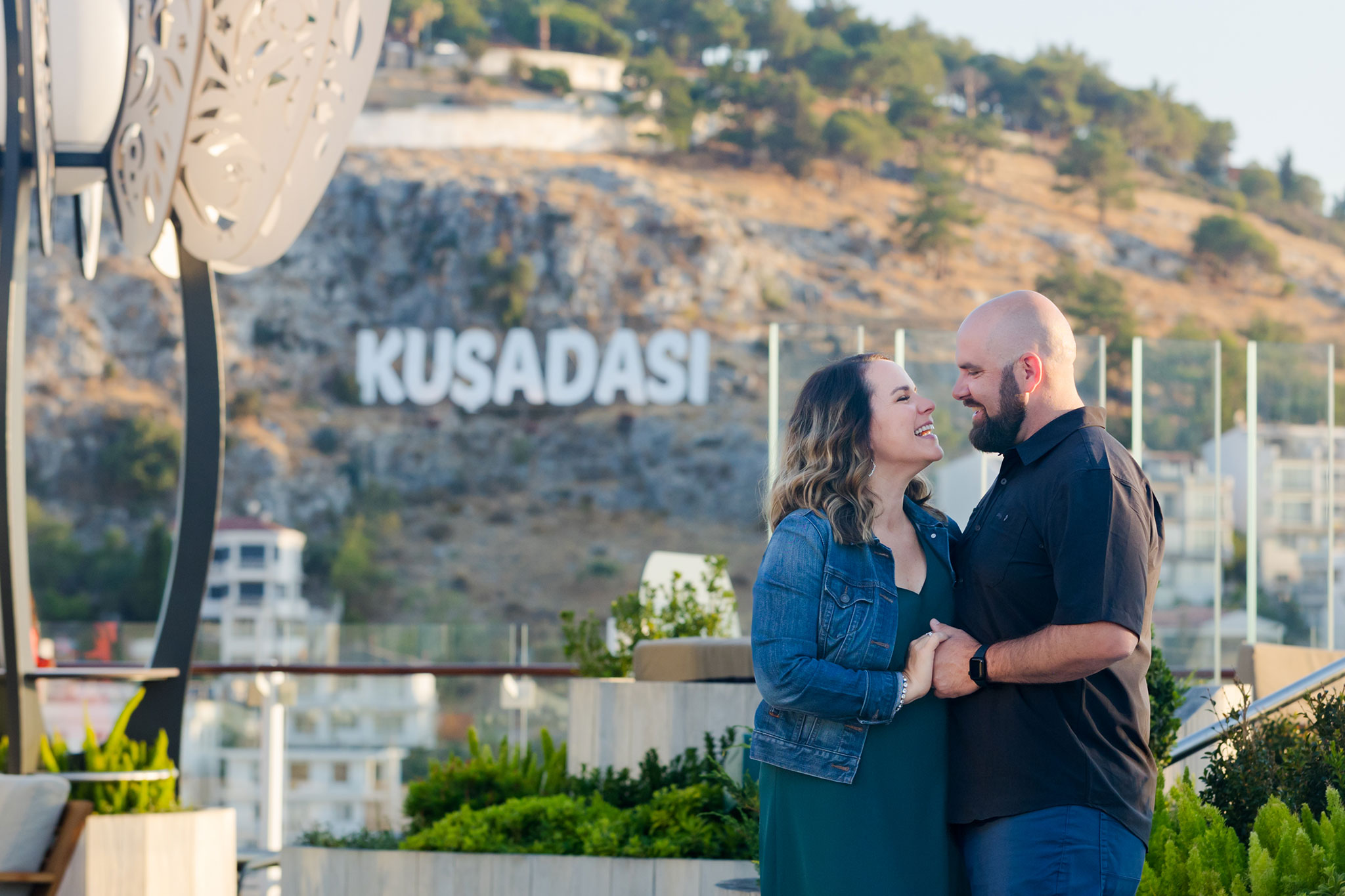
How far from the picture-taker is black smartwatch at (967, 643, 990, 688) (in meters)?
1.72

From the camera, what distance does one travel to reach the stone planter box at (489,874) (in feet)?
10.3

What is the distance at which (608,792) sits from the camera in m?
3.66

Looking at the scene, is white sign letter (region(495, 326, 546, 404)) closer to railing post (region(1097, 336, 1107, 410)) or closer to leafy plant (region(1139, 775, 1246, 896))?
railing post (region(1097, 336, 1107, 410))

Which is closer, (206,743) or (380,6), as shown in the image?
(380,6)

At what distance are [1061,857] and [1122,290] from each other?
123 feet

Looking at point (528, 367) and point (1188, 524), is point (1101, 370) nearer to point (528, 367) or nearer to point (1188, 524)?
point (1188, 524)

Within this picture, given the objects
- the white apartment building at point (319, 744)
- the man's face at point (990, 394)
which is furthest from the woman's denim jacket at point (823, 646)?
the white apartment building at point (319, 744)

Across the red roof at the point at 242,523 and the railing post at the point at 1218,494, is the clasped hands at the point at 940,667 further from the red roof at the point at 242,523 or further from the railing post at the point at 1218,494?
the red roof at the point at 242,523

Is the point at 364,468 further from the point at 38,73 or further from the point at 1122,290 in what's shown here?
the point at 38,73

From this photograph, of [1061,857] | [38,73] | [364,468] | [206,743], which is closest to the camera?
[1061,857]

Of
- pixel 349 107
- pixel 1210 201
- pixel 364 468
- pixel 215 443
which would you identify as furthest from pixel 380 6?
pixel 1210 201

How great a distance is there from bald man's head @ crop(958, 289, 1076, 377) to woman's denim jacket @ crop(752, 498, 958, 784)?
0.30m

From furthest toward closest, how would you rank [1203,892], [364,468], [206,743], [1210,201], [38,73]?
[1210,201] < [364,468] < [206,743] < [38,73] < [1203,892]

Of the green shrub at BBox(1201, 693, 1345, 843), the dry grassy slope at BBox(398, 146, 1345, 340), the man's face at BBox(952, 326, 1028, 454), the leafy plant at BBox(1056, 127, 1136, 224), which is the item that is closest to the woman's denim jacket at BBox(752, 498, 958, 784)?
the man's face at BBox(952, 326, 1028, 454)
